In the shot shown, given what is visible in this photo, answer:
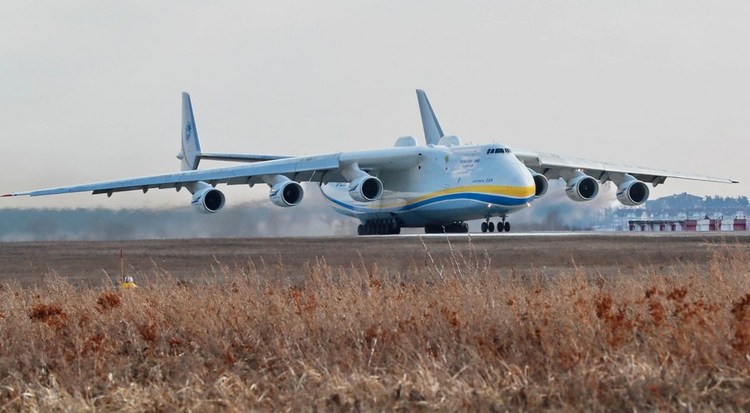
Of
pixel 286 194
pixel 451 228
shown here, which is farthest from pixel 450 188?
pixel 286 194

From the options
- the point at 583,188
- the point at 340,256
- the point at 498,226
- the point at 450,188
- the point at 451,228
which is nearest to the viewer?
the point at 340,256

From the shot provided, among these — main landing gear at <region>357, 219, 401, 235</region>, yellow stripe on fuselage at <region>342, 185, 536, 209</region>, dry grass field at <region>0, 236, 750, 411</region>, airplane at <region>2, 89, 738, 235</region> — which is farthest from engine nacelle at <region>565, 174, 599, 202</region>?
dry grass field at <region>0, 236, 750, 411</region>

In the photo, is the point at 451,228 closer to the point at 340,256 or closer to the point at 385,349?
the point at 340,256

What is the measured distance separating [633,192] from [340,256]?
2199cm

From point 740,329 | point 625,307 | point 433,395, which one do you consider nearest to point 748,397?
point 740,329

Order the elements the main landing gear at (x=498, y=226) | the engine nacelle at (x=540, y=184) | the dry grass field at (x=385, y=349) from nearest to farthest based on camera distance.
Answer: the dry grass field at (x=385, y=349) → the main landing gear at (x=498, y=226) → the engine nacelle at (x=540, y=184)

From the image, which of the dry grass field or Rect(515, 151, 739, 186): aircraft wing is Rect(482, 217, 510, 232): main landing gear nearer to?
Rect(515, 151, 739, 186): aircraft wing

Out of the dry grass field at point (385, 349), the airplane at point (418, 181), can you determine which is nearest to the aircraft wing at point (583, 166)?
the airplane at point (418, 181)

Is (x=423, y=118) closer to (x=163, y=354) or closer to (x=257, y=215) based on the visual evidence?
(x=257, y=215)

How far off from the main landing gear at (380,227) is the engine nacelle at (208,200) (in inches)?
300

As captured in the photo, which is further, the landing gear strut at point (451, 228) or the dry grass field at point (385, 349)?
the landing gear strut at point (451, 228)

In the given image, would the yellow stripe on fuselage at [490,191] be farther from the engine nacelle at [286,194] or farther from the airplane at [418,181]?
the engine nacelle at [286,194]

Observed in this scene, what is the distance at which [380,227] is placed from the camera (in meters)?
47.8

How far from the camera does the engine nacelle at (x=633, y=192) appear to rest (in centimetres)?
4509
